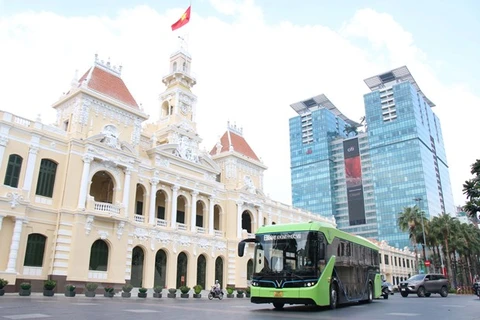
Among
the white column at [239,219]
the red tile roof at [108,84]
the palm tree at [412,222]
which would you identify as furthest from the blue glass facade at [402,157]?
the red tile roof at [108,84]

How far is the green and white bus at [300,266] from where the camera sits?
44.1 ft

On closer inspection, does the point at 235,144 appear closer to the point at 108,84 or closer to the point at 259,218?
the point at 259,218

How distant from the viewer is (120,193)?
32125mm

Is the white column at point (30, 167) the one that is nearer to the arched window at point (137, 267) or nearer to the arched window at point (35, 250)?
the arched window at point (35, 250)

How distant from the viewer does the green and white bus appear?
1344cm

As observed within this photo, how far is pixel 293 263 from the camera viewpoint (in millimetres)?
13906

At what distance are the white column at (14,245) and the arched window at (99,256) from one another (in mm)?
5338

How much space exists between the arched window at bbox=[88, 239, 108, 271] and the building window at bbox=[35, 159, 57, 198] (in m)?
5.05

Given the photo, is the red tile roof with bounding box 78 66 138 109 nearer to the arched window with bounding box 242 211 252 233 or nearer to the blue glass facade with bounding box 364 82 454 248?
the arched window with bounding box 242 211 252 233

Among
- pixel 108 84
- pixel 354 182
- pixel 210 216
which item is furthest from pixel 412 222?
pixel 354 182

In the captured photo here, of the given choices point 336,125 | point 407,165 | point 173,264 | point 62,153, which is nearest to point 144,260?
point 173,264

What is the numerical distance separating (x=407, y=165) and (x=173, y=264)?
102 metres

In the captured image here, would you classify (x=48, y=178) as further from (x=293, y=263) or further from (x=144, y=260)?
(x=293, y=263)

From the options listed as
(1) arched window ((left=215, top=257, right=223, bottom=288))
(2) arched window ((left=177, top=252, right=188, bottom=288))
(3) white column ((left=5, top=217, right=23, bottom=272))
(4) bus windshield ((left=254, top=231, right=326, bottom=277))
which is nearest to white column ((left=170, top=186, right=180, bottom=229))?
(2) arched window ((left=177, top=252, right=188, bottom=288))
